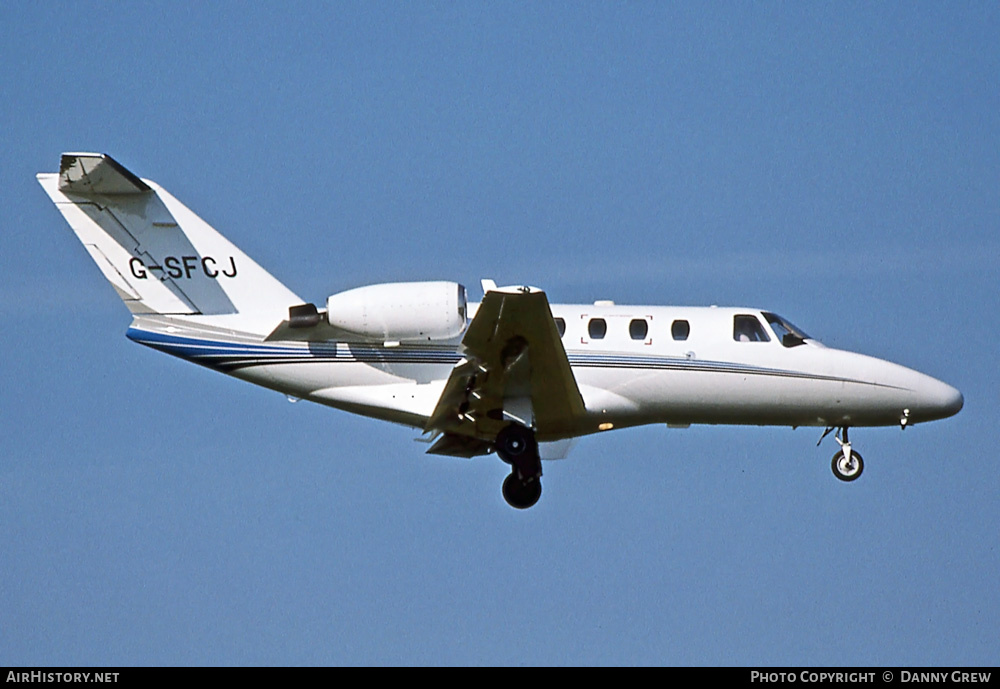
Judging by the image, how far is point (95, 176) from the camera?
19.7 metres

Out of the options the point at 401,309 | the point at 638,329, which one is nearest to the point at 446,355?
the point at 401,309

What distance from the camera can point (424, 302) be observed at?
18.7m

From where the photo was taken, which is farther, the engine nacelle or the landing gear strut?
the landing gear strut

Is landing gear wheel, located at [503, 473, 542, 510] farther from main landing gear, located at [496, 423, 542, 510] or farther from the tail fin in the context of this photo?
the tail fin

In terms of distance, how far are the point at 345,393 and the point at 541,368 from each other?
10.5 feet

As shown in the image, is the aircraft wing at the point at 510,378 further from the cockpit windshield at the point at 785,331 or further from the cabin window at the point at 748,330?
the cockpit windshield at the point at 785,331

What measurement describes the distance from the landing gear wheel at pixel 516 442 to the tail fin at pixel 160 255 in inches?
153

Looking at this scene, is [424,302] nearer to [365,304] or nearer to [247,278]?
[365,304]

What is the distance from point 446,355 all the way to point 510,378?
3.82 feet

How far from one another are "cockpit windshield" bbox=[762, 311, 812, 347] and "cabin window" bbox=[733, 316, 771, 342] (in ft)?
0.76

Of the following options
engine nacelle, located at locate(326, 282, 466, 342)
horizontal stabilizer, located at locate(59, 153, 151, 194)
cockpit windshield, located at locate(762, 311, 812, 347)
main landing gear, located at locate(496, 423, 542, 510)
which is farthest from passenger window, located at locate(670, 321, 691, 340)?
horizontal stabilizer, located at locate(59, 153, 151, 194)

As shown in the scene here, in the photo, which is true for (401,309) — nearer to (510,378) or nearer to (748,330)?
(510,378)

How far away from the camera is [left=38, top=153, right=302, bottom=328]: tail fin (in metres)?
20.2
